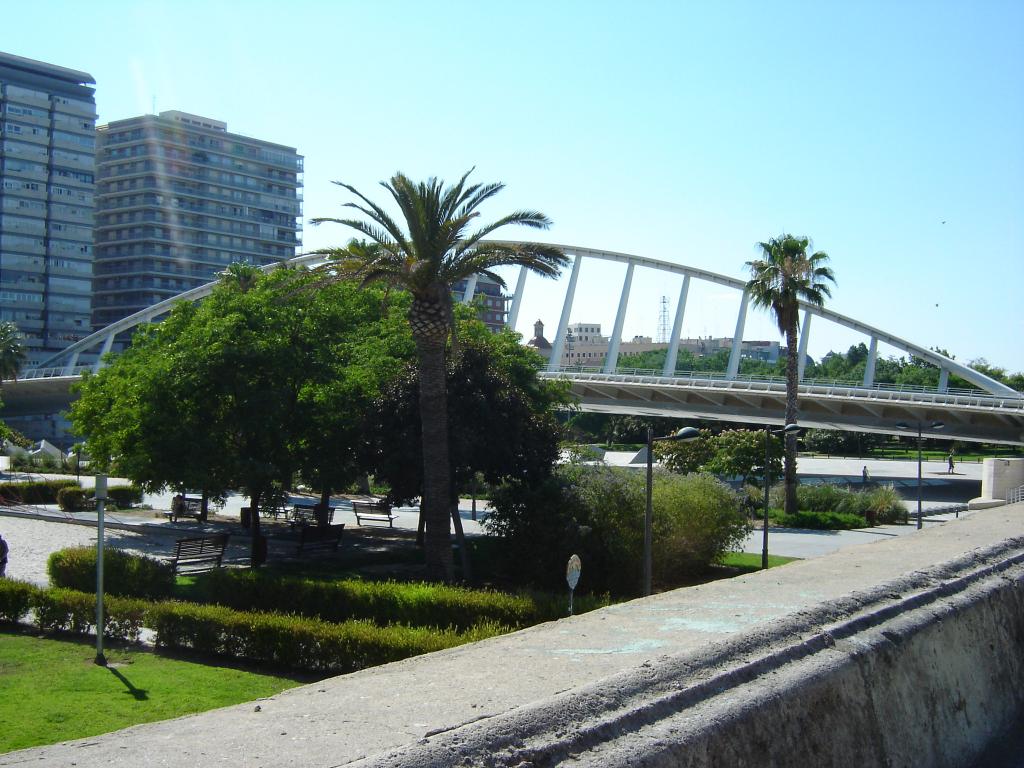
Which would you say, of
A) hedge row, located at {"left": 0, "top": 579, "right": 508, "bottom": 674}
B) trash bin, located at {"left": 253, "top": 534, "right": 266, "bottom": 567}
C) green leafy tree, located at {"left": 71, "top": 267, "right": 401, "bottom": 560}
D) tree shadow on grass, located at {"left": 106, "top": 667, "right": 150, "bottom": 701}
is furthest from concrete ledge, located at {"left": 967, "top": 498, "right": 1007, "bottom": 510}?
tree shadow on grass, located at {"left": 106, "top": 667, "right": 150, "bottom": 701}

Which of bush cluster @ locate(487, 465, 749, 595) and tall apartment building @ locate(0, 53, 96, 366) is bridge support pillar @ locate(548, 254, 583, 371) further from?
tall apartment building @ locate(0, 53, 96, 366)

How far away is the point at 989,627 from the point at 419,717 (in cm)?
408

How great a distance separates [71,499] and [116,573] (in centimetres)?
2123

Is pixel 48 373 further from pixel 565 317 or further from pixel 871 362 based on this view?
pixel 871 362

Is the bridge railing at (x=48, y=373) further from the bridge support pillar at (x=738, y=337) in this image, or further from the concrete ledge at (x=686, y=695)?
the concrete ledge at (x=686, y=695)

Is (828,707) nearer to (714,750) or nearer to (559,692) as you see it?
(714,750)

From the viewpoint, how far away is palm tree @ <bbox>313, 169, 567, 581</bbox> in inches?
802

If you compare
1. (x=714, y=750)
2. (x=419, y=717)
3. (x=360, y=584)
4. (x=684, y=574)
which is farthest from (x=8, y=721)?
(x=684, y=574)

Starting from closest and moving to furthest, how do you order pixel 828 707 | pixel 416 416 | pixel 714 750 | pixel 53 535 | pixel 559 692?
1. pixel 714 750
2. pixel 559 692
3. pixel 828 707
4. pixel 416 416
5. pixel 53 535

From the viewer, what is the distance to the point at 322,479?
24141mm

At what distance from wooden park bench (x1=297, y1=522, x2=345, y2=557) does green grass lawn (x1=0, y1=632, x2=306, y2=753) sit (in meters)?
10.8

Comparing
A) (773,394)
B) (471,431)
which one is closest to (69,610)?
(471,431)

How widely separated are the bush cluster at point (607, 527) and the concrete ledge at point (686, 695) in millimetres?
15046

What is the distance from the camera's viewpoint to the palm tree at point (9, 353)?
232 feet
